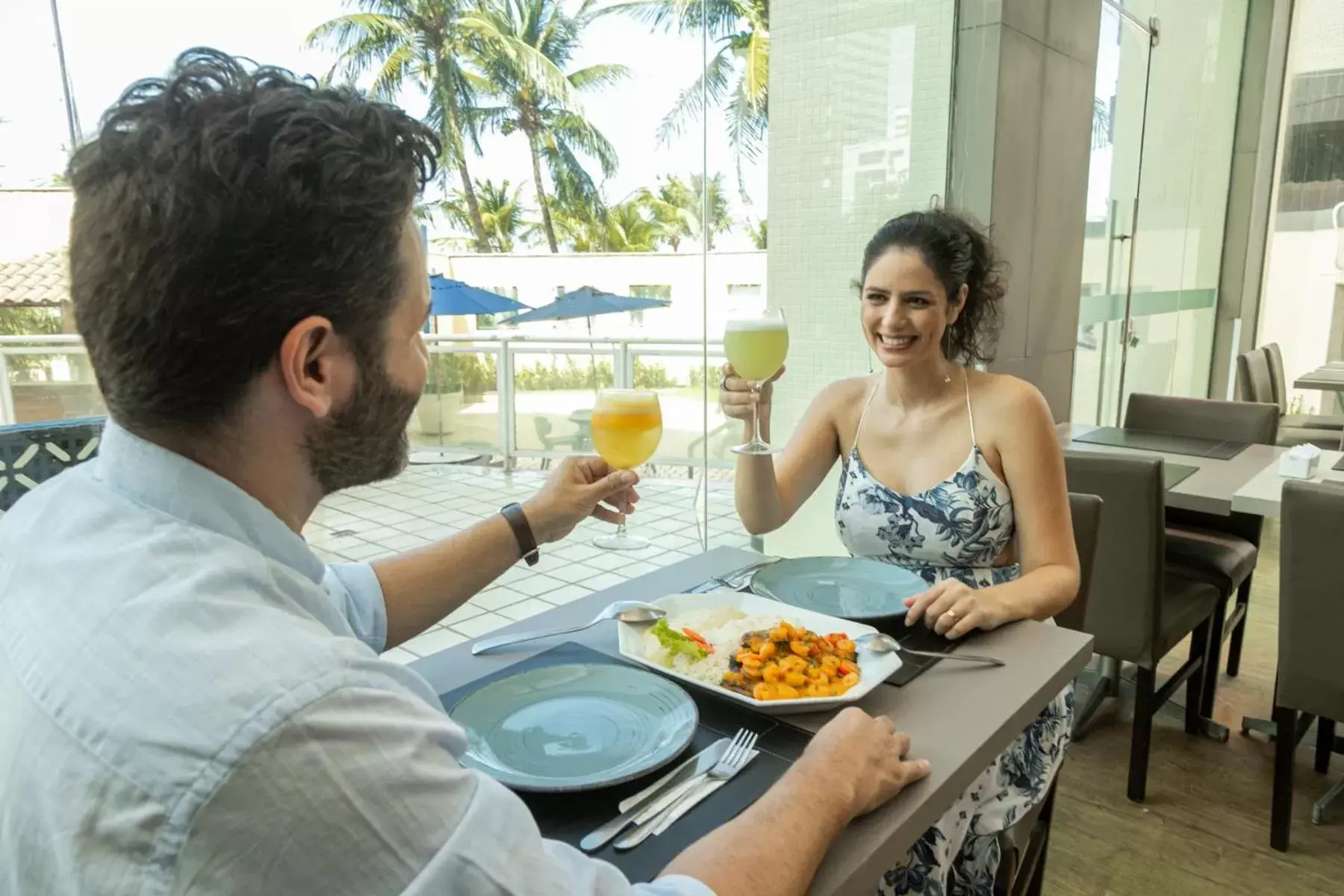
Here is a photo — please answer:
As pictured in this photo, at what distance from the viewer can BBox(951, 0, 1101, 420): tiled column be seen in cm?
301

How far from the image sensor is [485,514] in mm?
2998

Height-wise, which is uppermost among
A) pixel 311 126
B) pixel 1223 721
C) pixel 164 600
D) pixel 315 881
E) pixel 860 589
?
pixel 311 126

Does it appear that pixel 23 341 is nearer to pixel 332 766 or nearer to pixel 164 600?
pixel 164 600

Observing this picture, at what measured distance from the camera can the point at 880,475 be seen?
180 centimetres

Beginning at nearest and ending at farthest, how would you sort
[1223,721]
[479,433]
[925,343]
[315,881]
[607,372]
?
[315,881] → [925,343] → [1223,721] → [479,433] → [607,372]

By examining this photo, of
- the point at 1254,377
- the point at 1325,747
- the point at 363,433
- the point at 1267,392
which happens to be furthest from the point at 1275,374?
the point at 363,433

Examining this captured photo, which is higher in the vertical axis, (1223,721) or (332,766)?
(332,766)

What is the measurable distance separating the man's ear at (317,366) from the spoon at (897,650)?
29.1 inches

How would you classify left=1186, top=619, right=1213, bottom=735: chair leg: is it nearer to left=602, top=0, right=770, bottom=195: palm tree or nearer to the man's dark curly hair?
left=602, top=0, right=770, bottom=195: palm tree

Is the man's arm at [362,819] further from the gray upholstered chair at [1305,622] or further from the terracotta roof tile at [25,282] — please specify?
the gray upholstered chair at [1305,622]

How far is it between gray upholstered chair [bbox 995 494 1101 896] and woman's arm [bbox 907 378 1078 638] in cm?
8

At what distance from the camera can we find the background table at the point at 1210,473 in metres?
2.46

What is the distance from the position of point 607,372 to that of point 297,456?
136 inches

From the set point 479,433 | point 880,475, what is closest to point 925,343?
point 880,475
